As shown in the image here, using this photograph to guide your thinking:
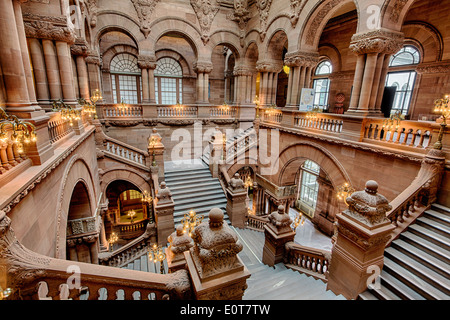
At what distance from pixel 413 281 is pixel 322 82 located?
48.0ft

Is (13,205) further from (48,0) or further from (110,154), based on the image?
(110,154)

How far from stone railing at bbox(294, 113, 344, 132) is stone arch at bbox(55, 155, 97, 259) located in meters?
9.34

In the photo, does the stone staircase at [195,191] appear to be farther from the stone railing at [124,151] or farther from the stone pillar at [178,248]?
the stone pillar at [178,248]

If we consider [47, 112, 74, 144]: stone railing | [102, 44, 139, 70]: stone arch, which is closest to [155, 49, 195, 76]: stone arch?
[102, 44, 139, 70]: stone arch

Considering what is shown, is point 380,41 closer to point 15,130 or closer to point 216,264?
point 216,264

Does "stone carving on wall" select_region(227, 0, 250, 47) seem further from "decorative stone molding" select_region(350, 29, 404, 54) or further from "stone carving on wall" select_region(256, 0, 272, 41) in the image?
"decorative stone molding" select_region(350, 29, 404, 54)

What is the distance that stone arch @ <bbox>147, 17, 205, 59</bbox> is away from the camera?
13391mm

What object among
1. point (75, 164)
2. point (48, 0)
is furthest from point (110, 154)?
point (48, 0)

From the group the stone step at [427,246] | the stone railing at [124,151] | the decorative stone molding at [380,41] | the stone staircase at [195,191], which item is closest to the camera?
the stone step at [427,246]

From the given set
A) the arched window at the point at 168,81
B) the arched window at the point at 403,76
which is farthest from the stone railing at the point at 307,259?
the arched window at the point at 168,81

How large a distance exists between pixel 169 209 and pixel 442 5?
572 inches

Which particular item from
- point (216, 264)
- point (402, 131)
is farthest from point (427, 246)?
point (216, 264)

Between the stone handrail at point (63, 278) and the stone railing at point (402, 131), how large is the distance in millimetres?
7452

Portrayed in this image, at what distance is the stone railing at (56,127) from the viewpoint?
564 cm
